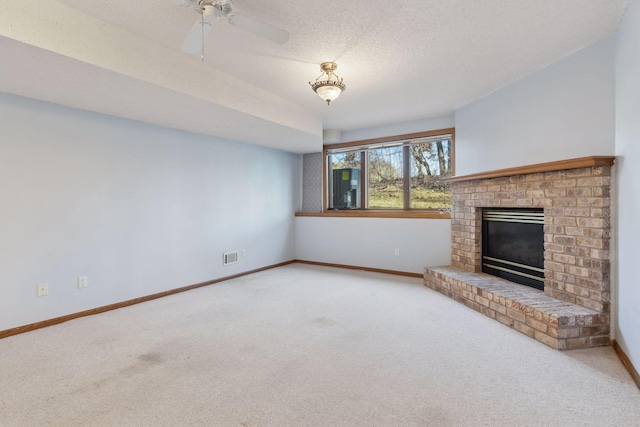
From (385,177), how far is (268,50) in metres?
3.26

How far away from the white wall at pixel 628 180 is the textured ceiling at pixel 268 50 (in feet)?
0.82

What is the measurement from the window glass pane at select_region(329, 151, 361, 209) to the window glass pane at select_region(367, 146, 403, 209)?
0.25m

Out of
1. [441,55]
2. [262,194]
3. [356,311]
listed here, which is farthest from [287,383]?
[262,194]

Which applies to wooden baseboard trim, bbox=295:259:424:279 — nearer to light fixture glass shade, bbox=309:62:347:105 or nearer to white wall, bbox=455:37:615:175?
white wall, bbox=455:37:615:175

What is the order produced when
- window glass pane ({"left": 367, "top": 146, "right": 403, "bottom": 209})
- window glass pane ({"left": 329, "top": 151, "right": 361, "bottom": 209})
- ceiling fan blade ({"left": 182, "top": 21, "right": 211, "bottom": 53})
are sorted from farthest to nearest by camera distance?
window glass pane ({"left": 329, "top": 151, "right": 361, "bottom": 209}) → window glass pane ({"left": 367, "top": 146, "right": 403, "bottom": 209}) → ceiling fan blade ({"left": 182, "top": 21, "right": 211, "bottom": 53})

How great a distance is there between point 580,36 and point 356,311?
3.09m

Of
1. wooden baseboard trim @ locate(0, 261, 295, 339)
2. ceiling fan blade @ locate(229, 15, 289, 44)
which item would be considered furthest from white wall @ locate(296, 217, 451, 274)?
ceiling fan blade @ locate(229, 15, 289, 44)

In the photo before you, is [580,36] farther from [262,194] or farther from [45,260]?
[45,260]

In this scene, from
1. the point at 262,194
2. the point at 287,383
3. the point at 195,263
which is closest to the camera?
the point at 287,383

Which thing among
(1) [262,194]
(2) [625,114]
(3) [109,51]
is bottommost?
(1) [262,194]

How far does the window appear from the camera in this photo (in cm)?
497

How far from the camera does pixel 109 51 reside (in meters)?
2.37

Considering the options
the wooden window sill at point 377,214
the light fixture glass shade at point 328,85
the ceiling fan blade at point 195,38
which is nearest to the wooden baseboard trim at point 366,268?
the wooden window sill at point 377,214

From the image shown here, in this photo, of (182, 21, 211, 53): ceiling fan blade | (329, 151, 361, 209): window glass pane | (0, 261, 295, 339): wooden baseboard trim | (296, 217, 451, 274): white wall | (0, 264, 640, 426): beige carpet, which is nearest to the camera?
(0, 264, 640, 426): beige carpet
